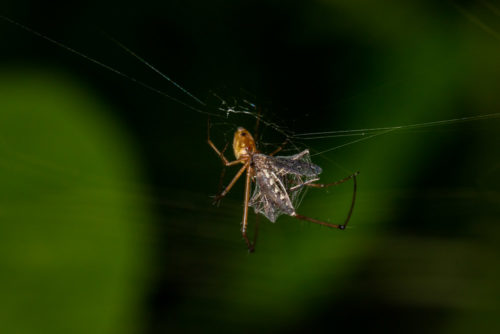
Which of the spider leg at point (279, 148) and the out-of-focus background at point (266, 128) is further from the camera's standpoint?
the spider leg at point (279, 148)

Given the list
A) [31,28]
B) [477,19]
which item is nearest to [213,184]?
[31,28]

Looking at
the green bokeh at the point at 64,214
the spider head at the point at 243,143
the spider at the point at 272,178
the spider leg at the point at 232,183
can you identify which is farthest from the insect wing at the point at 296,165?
the green bokeh at the point at 64,214

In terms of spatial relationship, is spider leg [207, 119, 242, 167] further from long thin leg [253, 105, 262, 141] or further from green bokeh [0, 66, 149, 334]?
green bokeh [0, 66, 149, 334]

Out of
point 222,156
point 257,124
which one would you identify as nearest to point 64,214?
point 222,156

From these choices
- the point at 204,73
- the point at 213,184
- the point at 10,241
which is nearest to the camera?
the point at 10,241

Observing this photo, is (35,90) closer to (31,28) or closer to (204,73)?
(31,28)

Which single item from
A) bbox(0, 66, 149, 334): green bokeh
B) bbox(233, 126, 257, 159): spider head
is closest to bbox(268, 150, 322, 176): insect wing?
bbox(233, 126, 257, 159): spider head

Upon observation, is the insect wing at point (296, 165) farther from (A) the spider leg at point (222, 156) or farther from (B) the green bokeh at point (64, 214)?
(B) the green bokeh at point (64, 214)

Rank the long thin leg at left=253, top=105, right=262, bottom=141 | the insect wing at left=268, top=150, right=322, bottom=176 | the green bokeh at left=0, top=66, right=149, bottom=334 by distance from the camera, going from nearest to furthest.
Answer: the green bokeh at left=0, top=66, right=149, bottom=334
the insect wing at left=268, top=150, right=322, bottom=176
the long thin leg at left=253, top=105, right=262, bottom=141
